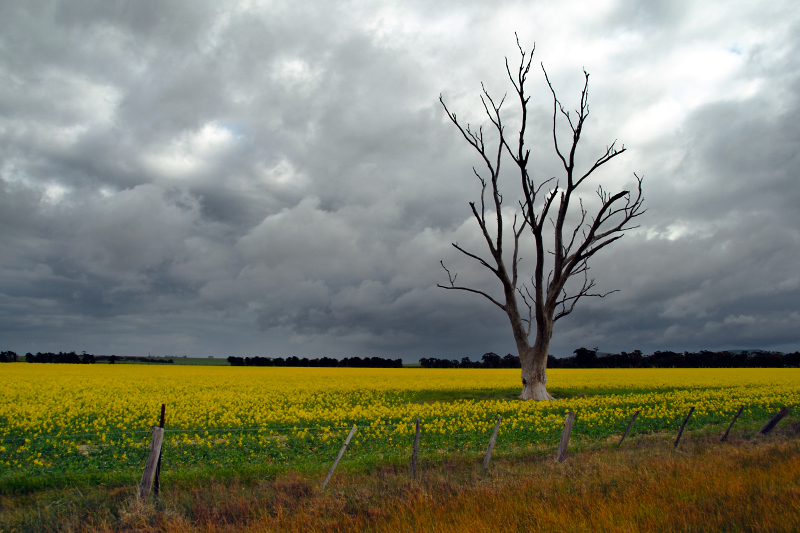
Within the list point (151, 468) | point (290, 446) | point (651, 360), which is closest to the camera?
point (151, 468)

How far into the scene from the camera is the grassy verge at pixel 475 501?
→ 6.68 meters

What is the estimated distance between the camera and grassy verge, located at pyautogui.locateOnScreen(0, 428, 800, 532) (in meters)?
6.68

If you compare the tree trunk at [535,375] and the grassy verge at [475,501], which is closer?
the grassy verge at [475,501]

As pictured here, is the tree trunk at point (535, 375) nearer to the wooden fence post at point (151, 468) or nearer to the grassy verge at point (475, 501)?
the grassy verge at point (475, 501)

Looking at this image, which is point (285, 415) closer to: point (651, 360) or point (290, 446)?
point (290, 446)

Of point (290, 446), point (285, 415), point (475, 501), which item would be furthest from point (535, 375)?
point (475, 501)

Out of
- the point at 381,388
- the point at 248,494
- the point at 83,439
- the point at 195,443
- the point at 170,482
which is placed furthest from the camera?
the point at 381,388

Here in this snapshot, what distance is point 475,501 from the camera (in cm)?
765

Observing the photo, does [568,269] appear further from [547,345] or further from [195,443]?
[195,443]

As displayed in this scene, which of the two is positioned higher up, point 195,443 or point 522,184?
point 522,184

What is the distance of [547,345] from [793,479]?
17408mm

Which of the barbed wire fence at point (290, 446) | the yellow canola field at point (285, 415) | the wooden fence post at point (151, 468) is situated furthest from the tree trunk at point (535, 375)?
the wooden fence post at point (151, 468)

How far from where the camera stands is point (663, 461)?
10.4 metres

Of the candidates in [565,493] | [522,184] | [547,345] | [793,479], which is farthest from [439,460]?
[522,184]
